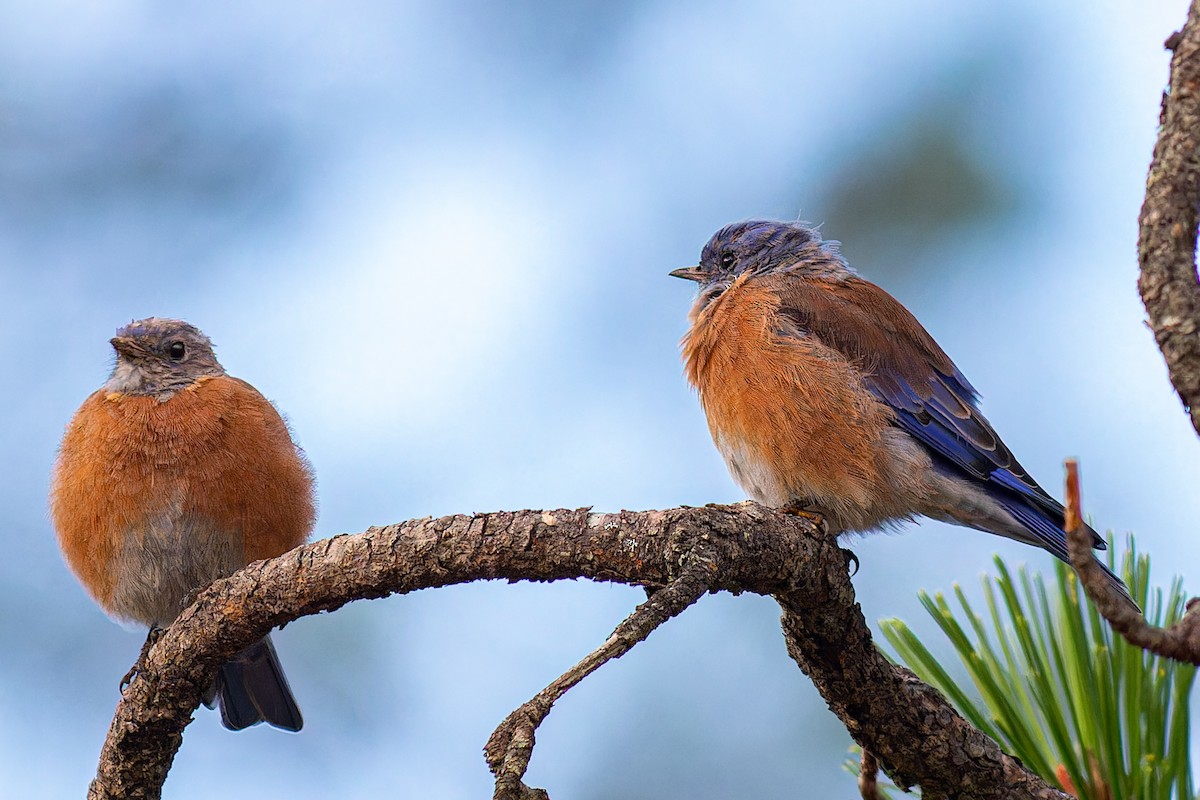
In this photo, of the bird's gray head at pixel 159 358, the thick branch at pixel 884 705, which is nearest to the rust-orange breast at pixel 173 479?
the bird's gray head at pixel 159 358

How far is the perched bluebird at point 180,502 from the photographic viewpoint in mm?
3658

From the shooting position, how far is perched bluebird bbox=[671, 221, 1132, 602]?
145 inches

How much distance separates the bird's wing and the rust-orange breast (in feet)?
5.53

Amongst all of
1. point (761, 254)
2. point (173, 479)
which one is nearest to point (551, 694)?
point (173, 479)

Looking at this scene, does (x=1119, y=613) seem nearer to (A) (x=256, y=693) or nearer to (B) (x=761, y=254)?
(A) (x=256, y=693)

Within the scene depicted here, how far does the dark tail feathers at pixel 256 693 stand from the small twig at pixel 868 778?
2120 mm

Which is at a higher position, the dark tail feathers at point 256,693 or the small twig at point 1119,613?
the dark tail feathers at point 256,693

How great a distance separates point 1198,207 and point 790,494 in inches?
87.6

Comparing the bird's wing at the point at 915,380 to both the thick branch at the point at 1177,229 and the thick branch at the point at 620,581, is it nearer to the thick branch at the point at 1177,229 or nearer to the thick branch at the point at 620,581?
the thick branch at the point at 620,581

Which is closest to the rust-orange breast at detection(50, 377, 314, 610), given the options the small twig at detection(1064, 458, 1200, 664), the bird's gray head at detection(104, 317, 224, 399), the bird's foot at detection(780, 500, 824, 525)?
the bird's gray head at detection(104, 317, 224, 399)

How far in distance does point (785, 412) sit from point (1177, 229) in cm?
218

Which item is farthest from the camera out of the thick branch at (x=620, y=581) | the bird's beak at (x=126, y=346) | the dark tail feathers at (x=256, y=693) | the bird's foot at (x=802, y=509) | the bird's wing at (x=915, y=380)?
the bird's beak at (x=126, y=346)

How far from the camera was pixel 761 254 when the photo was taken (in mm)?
4809

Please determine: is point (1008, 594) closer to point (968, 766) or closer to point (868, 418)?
point (968, 766)
